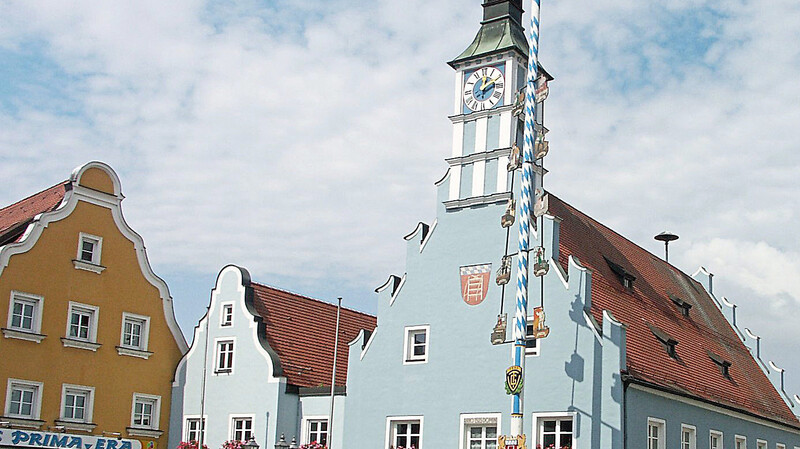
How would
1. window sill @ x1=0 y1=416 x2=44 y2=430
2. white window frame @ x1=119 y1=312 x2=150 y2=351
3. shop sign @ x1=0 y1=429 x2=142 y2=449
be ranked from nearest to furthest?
shop sign @ x1=0 y1=429 x2=142 y2=449
window sill @ x1=0 y1=416 x2=44 y2=430
white window frame @ x1=119 y1=312 x2=150 y2=351

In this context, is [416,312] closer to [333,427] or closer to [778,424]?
[333,427]

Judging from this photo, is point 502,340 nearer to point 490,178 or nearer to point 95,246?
point 490,178

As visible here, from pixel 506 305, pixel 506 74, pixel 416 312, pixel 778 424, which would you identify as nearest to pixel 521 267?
pixel 506 305

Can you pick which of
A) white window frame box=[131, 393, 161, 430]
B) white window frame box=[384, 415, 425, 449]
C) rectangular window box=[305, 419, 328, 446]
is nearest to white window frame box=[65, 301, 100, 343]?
white window frame box=[131, 393, 161, 430]

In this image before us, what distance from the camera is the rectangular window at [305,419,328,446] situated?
33.2m

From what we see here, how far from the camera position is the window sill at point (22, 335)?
106 ft

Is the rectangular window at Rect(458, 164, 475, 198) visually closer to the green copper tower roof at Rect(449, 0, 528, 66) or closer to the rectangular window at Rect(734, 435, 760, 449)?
the green copper tower roof at Rect(449, 0, 528, 66)

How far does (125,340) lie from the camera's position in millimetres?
36156

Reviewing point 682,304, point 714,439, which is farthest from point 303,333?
point 714,439

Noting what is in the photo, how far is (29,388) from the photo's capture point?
33.0m

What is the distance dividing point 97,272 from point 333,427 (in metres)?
9.42

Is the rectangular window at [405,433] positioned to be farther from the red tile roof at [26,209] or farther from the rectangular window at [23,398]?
the red tile roof at [26,209]

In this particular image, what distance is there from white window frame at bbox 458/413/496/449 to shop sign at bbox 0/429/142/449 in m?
9.65

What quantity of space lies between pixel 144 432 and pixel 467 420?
40.1 feet
